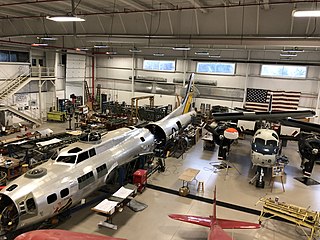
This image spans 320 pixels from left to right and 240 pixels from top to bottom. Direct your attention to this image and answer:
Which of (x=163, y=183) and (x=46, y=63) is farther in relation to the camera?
(x=46, y=63)

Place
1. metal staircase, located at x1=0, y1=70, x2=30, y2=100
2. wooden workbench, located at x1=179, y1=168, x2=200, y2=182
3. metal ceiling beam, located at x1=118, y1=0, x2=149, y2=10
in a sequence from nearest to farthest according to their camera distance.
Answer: wooden workbench, located at x1=179, y1=168, x2=200, y2=182 → metal ceiling beam, located at x1=118, y1=0, x2=149, y2=10 → metal staircase, located at x1=0, y1=70, x2=30, y2=100

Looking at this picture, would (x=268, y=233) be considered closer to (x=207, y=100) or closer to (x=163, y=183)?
(x=163, y=183)

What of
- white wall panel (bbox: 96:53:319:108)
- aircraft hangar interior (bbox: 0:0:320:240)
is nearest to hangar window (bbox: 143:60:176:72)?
white wall panel (bbox: 96:53:319:108)

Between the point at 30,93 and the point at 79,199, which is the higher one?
the point at 30,93

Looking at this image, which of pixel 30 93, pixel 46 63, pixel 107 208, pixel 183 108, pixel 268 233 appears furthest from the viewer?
pixel 46 63

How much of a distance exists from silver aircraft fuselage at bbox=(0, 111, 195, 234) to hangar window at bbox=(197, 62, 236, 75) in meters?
23.7

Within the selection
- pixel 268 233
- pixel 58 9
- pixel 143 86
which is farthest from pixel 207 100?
pixel 268 233

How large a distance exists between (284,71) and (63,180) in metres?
30.2

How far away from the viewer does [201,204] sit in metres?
13.1

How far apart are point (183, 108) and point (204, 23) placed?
30.2 ft

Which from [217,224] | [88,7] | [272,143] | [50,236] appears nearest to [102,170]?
[50,236]

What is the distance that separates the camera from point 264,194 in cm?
1446

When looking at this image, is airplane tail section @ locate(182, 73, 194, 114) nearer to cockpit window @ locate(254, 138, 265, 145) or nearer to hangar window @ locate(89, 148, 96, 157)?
cockpit window @ locate(254, 138, 265, 145)

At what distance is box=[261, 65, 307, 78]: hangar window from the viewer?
30797mm
